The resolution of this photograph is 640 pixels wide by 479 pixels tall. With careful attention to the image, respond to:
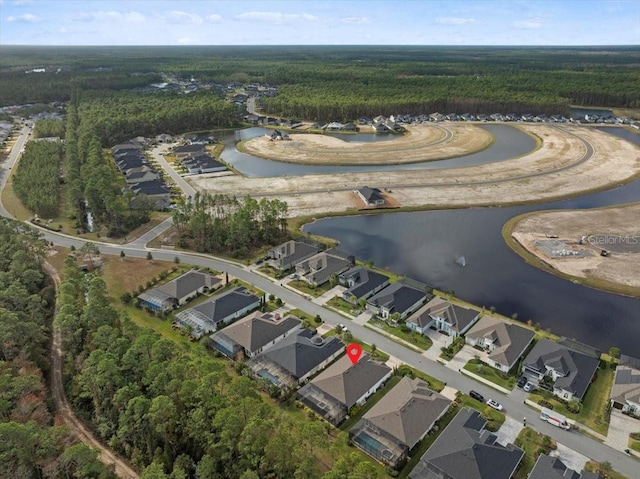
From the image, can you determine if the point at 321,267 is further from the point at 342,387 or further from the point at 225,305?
the point at 342,387

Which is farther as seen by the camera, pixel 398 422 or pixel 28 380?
pixel 28 380

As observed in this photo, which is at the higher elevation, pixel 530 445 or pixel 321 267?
pixel 321 267

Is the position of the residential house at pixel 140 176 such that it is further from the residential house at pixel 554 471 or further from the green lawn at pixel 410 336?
the residential house at pixel 554 471

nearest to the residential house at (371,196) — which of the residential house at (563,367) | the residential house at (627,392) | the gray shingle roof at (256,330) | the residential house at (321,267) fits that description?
the residential house at (321,267)

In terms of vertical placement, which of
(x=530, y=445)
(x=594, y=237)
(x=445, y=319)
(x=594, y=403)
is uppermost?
(x=594, y=237)

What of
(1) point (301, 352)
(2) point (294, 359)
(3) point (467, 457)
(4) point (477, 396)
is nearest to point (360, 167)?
(1) point (301, 352)

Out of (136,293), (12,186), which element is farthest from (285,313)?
(12,186)

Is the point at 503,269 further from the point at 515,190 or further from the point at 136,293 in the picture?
the point at 136,293

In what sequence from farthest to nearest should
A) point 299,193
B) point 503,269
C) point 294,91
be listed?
point 294,91 → point 299,193 → point 503,269
